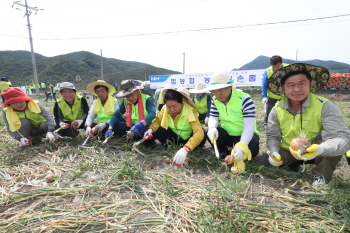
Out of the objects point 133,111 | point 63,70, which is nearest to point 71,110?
point 133,111

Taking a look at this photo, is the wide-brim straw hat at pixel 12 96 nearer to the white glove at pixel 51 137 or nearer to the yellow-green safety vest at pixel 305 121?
the white glove at pixel 51 137

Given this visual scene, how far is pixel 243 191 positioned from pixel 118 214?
3.80ft

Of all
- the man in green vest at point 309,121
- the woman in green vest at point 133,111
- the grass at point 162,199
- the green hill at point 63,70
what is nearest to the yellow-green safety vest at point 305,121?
the man in green vest at point 309,121

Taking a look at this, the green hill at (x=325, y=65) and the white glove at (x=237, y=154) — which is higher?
the green hill at (x=325, y=65)

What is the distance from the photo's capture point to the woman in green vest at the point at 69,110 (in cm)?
349

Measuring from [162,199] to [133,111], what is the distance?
192 cm

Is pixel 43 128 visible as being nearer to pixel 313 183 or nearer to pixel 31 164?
pixel 31 164

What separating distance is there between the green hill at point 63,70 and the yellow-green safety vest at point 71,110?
3662 cm

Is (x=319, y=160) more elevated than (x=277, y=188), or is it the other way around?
(x=319, y=160)

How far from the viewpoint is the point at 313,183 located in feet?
6.05

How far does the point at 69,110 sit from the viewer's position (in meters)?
3.66

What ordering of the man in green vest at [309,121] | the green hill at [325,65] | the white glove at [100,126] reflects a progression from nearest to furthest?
the man in green vest at [309,121]
the white glove at [100,126]
the green hill at [325,65]

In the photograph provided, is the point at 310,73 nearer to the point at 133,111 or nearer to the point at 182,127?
the point at 182,127

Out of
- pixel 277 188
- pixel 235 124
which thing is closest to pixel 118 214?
pixel 277 188
